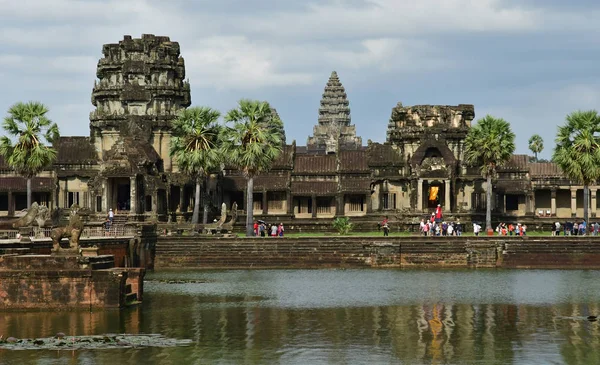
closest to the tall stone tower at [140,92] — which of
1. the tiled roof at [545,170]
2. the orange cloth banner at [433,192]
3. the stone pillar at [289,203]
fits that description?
the stone pillar at [289,203]

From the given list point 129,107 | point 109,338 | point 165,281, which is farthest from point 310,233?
point 109,338

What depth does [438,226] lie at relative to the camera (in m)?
81.4

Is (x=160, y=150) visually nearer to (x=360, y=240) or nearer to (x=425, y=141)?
(x=425, y=141)

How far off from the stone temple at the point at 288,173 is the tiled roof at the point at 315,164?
80mm

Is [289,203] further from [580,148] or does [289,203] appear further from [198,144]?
[580,148]

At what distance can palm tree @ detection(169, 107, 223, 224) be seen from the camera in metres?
84.2

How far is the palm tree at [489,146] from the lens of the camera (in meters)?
84.2

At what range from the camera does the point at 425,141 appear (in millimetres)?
91312

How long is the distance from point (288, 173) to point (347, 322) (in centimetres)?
5297

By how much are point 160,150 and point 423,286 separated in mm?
40512

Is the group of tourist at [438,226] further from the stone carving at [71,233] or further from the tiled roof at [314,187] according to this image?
the stone carving at [71,233]

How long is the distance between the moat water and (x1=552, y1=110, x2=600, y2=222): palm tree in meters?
16.5

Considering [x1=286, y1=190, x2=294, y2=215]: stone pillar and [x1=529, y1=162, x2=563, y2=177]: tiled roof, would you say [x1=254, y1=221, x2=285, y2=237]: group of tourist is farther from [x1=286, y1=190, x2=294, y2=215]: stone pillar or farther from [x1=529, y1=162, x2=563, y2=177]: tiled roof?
[x1=529, y1=162, x2=563, y2=177]: tiled roof

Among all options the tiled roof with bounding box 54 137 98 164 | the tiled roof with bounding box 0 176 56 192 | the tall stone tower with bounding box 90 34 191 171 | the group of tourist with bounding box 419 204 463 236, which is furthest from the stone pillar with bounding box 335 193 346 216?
the tiled roof with bounding box 0 176 56 192
